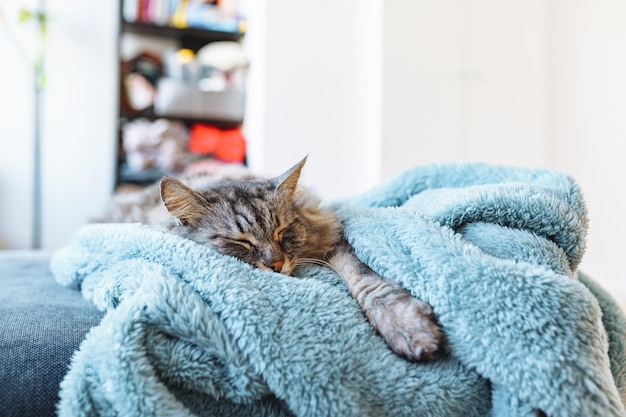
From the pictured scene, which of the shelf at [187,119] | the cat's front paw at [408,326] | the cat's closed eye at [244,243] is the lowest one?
the cat's front paw at [408,326]

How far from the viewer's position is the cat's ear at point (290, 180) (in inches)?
45.0

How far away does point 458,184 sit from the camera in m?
1.14

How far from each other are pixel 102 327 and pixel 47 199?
310cm

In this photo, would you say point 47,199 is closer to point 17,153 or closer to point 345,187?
point 17,153

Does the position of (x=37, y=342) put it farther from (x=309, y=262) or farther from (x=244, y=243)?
(x=309, y=262)

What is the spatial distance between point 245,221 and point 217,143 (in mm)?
2207

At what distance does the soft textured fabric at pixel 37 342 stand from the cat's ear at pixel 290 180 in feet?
1.54

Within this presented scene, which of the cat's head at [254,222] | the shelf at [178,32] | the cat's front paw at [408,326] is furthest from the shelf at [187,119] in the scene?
the cat's front paw at [408,326]

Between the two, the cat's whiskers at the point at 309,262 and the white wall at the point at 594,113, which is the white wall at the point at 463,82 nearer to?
the white wall at the point at 594,113

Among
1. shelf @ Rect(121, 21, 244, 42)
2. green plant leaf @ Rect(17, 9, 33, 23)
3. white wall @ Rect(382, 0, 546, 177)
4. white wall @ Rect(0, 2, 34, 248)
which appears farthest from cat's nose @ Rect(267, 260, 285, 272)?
white wall @ Rect(0, 2, 34, 248)

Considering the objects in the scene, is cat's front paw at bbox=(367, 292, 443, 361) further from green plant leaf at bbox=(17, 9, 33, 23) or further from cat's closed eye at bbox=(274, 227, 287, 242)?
green plant leaf at bbox=(17, 9, 33, 23)

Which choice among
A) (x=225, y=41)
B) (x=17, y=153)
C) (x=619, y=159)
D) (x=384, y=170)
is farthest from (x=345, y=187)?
(x=17, y=153)

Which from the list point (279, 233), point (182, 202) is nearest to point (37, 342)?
point (182, 202)

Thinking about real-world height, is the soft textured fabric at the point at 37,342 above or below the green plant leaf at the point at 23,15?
below
